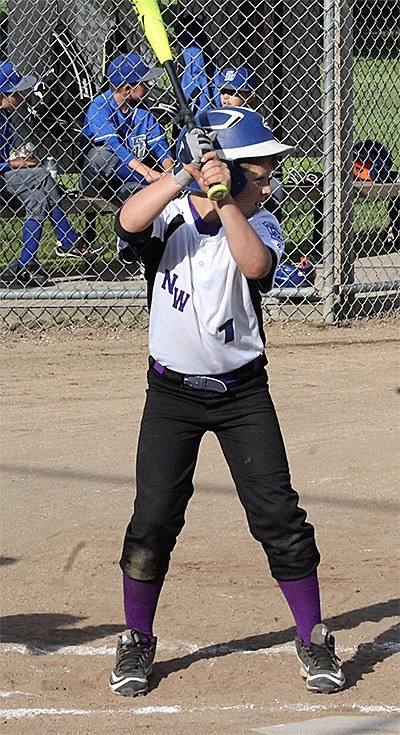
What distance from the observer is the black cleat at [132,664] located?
3244 mm

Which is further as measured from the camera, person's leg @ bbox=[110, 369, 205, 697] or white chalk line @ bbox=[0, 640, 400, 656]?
white chalk line @ bbox=[0, 640, 400, 656]

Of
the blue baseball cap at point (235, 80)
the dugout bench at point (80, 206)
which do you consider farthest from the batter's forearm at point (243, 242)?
the dugout bench at point (80, 206)

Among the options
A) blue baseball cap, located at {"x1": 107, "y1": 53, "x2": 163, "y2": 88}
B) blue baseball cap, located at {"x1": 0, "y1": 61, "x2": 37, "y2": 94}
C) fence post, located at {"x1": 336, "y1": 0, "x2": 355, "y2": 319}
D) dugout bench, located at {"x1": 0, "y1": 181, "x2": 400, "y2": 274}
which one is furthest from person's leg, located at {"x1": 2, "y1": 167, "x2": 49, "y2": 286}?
fence post, located at {"x1": 336, "y1": 0, "x2": 355, "y2": 319}

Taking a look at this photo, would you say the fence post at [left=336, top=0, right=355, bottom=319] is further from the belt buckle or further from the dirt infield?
the belt buckle

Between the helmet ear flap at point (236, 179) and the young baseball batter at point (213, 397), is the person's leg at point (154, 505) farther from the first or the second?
the helmet ear flap at point (236, 179)

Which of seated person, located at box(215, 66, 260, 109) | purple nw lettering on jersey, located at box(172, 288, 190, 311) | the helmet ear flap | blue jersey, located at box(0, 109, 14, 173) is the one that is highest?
the helmet ear flap

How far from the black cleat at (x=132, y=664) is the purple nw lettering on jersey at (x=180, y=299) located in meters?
0.97

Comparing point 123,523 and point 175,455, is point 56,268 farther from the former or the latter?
point 175,455

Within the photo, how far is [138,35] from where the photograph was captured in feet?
38.5

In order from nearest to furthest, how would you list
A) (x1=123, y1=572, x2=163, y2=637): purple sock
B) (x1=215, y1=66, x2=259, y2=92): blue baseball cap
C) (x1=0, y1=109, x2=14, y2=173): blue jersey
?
(x1=123, y1=572, x2=163, y2=637): purple sock → (x1=215, y1=66, x2=259, y2=92): blue baseball cap → (x1=0, y1=109, x2=14, y2=173): blue jersey

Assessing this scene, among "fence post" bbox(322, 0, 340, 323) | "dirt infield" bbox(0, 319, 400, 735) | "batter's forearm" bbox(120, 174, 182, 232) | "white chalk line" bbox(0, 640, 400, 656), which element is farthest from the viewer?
"fence post" bbox(322, 0, 340, 323)

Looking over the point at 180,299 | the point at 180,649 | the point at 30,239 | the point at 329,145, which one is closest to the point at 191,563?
the point at 180,649

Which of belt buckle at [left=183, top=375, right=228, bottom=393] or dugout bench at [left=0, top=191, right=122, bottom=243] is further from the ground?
belt buckle at [left=183, top=375, right=228, bottom=393]

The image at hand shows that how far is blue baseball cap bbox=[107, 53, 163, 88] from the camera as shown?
8.51 metres
